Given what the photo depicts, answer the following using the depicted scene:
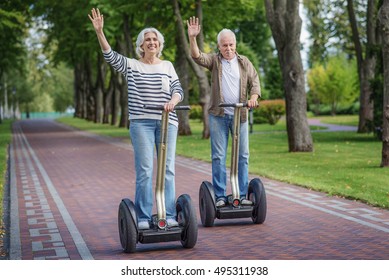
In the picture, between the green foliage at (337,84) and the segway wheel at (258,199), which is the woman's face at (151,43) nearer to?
the segway wheel at (258,199)

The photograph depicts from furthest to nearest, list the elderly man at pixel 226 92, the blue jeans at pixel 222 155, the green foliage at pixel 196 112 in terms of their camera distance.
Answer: the green foliage at pixel 196 112, the blue jeans at pixel 222 155, the elderly man at pixel 226 92

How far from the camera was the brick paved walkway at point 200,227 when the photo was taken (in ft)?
23.0

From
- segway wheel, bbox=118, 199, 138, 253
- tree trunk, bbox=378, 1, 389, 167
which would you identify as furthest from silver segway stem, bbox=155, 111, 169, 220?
tree trunk, bbox=378, 1, 389, 167

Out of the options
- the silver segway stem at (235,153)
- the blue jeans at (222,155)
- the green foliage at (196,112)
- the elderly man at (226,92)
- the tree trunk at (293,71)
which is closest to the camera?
the silver segway stem at (235,153)

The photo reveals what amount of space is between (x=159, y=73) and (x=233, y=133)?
1517mm

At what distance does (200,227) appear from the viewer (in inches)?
334

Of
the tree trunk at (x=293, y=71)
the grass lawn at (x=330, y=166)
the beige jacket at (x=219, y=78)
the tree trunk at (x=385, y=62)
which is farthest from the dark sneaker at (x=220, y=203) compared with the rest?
the tree trunk at (x=293, y=71)

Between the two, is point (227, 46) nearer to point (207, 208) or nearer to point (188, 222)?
point (207, 208)

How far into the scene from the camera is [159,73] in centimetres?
702

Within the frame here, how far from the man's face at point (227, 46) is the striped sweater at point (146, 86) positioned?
144cm

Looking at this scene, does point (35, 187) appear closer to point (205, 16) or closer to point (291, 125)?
point (291, 125)

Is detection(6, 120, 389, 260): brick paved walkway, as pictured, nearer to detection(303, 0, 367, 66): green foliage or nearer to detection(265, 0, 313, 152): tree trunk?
detection(265, 0, 313, 152): tree trunk

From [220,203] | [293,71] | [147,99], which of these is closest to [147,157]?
[147,99]
